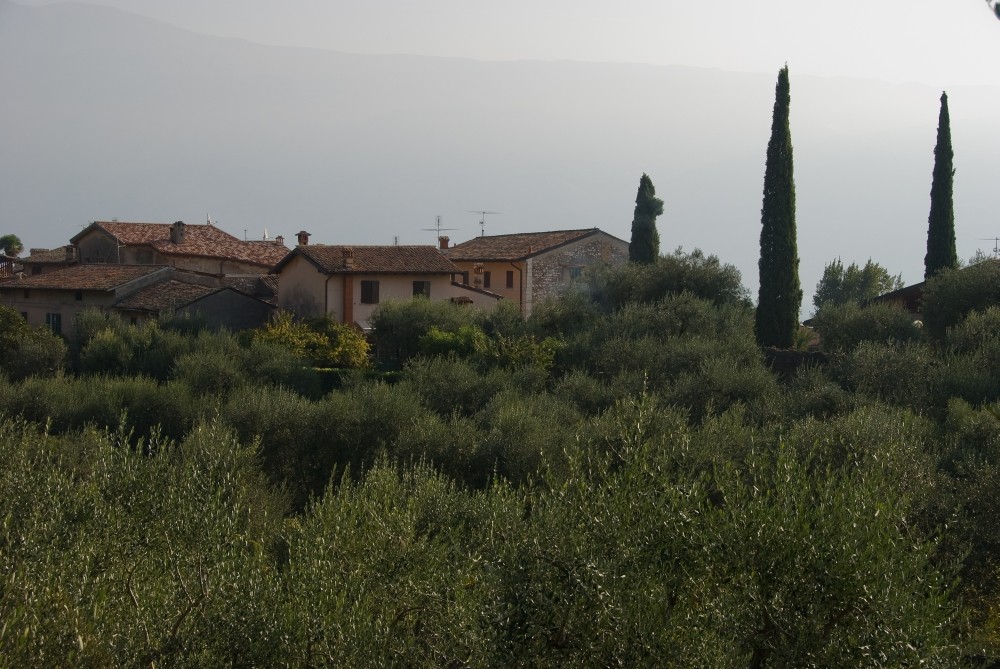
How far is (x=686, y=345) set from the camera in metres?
29.8

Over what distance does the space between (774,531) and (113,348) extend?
3011 cm

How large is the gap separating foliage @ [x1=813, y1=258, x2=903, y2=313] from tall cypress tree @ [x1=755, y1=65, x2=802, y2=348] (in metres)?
31.4

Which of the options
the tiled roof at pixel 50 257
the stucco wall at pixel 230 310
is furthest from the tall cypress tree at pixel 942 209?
the tiled roof at pixel 50 257

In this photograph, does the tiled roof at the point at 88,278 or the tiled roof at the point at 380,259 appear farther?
the tiled roof at the point at 88,278

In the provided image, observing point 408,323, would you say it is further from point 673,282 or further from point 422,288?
point 673,282

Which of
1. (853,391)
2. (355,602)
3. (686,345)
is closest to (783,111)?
(686,345)

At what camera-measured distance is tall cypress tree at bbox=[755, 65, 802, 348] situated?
34.4 metres

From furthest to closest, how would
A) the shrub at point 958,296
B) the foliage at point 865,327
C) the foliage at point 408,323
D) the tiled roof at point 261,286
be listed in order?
the tiled roof at point 261,286
the foliage at point 408,323
the foliage at point 865,327
the shrub at point 958,296

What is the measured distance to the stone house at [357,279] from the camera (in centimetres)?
4253

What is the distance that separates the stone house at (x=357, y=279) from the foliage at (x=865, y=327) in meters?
16.9

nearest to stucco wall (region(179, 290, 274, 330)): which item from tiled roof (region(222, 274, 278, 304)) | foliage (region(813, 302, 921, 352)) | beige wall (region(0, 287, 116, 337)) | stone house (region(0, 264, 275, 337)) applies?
stone house (region(0, 264, 275, 337))

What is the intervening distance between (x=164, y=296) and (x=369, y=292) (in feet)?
26.9

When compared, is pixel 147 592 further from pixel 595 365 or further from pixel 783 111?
pixel 783 111

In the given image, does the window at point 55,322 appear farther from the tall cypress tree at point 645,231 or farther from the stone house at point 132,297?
the tall cypress tree at point 645,231
